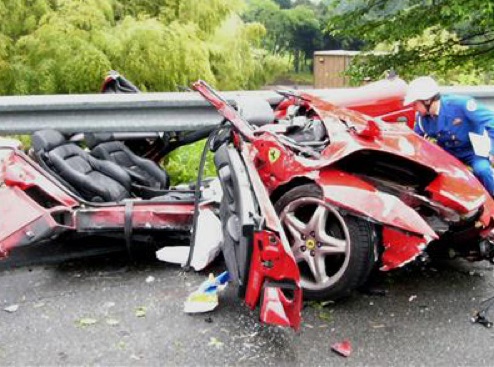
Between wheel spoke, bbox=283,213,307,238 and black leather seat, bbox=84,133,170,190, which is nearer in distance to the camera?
wheel spoke, bbox=283,213,307,238

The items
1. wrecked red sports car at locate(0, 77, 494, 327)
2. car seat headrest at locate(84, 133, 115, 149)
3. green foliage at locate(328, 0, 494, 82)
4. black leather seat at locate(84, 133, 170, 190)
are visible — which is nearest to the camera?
wrecked red sports car at locate(0, 77, 494, 327)

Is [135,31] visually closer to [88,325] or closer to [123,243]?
[123,243]

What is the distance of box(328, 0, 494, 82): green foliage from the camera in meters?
7.84

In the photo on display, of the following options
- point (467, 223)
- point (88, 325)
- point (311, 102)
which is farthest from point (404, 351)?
point (311, 102)

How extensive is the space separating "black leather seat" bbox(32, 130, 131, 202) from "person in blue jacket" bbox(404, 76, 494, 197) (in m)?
2.19

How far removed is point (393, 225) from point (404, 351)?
667 millimetres

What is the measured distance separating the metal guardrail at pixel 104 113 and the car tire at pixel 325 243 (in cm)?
192

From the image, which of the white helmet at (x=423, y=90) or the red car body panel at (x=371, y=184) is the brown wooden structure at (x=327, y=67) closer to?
the white helmet at (x=423, y=90)

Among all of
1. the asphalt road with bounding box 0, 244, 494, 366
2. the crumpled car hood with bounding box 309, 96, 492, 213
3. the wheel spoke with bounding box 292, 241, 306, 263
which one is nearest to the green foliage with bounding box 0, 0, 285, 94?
the asphalt road with bounding box 0, 244, 494, 366

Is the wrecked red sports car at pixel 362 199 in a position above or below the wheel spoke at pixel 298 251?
above

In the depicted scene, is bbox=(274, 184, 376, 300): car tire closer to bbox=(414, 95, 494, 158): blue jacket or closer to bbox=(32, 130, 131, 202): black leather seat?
bbox=(414, 95, 494, 158): blue jacket

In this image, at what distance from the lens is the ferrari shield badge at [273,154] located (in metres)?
4.14

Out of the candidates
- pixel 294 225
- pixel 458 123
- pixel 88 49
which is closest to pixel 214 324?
pixel 294 225

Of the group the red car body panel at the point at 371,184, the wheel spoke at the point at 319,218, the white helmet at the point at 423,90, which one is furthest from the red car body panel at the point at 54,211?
the white helmet at the point at 423,90
